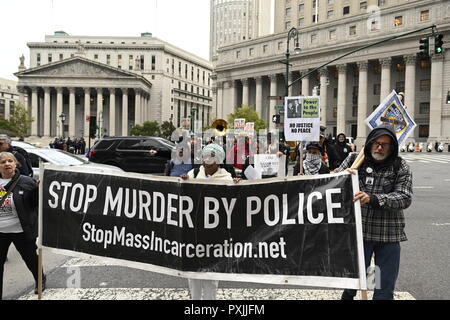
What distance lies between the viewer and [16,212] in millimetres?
4305

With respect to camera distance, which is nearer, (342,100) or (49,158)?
(49,158)

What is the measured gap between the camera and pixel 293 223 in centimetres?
372

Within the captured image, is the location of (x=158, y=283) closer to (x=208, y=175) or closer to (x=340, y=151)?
(x=208, y=175)

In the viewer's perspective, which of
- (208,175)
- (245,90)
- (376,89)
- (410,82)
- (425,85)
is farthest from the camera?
(245,90)

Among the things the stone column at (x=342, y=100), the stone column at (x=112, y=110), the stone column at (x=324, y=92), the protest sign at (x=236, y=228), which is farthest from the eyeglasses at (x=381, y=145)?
the stone column at (x=112, y=110)

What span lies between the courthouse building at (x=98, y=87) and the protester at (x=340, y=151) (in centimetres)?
5505

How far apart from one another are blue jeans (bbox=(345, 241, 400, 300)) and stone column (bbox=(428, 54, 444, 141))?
5552 cm

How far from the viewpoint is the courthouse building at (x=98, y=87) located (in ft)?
274

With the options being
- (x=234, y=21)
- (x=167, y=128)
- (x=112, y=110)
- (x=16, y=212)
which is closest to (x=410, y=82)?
(x=167, y=128)

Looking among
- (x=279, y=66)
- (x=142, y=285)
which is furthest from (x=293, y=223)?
(x=279, y=66)

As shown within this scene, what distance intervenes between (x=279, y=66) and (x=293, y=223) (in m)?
70.6

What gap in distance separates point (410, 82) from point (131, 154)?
49.9 metres

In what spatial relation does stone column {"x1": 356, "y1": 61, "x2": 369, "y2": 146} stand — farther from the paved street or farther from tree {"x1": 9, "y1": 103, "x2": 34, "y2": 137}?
tree {"x1": 9, "y1": 103, "x2": 34, "y2": 137}
